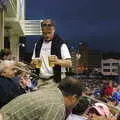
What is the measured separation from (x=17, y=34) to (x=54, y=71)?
28.3 m

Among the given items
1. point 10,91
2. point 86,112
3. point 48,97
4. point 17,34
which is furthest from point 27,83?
point 17,34

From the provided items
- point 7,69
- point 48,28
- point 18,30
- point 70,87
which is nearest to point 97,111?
point 48,28

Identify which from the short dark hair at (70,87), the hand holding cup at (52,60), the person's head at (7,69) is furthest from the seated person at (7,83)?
the short dark hair at (70,87)

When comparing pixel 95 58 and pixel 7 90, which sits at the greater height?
pixel 7 90

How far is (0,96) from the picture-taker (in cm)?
744

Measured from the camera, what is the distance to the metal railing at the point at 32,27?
34.8 metres

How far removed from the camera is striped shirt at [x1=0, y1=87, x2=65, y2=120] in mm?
5488

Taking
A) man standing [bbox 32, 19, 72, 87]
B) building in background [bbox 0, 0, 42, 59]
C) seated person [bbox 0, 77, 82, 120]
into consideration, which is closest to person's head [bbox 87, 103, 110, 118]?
man standing [bbox 32, 19, 72, 87]

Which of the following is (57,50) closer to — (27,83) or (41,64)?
(41,64)

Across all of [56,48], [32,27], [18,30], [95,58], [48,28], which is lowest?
[95,58]

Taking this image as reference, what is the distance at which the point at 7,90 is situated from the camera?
24.9 feet

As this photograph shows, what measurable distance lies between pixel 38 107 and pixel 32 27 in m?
29.5

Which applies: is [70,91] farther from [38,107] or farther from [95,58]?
[95,58]

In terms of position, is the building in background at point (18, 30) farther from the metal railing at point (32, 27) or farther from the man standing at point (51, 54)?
the man standing at point (51, 54)
